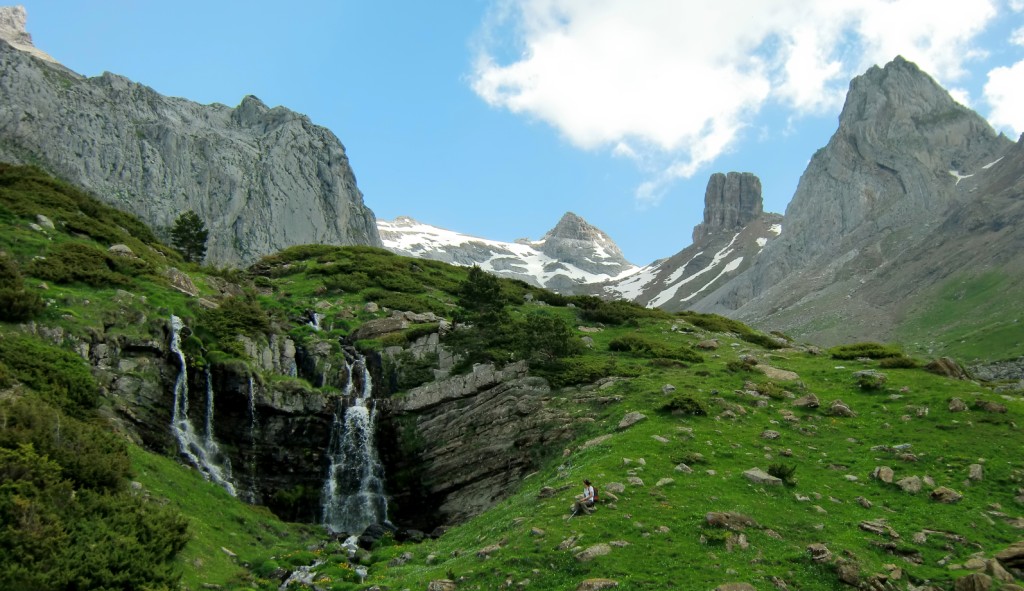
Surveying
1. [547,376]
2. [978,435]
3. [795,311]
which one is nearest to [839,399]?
[978,435]

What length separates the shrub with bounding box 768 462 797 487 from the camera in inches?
960

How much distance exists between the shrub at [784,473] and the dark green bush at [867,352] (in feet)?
83.1

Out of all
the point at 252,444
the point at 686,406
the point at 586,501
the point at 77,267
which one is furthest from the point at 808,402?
the point at 77,267

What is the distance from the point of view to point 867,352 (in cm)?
4641

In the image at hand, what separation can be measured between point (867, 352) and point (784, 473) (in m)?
26.6

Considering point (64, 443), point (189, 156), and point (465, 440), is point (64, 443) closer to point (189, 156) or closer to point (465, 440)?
point (465, 440)

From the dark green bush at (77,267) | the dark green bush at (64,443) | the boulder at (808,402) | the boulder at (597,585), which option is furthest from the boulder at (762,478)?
the dark green bush at (77,267)

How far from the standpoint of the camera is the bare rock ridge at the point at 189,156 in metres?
107

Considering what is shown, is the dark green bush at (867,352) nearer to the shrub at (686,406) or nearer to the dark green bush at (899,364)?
the dark green bush at (899,364)

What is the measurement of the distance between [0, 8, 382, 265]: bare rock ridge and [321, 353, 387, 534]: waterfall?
3507 inches

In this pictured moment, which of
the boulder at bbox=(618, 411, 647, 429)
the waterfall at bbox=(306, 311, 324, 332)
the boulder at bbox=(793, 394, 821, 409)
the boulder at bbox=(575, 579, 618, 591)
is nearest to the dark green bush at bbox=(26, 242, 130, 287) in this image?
the waterfall at bbox=(306, 311, 324, 332)

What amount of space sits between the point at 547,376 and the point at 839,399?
53.0ft

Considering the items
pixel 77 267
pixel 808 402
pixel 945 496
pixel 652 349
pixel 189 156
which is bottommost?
pixel 945 496

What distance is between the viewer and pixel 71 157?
107750mm
